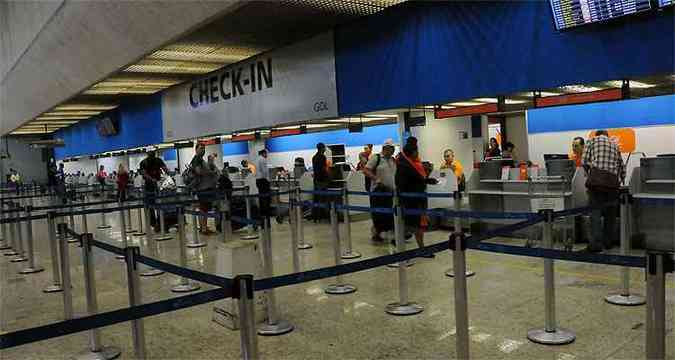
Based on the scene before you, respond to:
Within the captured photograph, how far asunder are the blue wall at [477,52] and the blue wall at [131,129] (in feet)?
31.4

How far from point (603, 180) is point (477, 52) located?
244 cm

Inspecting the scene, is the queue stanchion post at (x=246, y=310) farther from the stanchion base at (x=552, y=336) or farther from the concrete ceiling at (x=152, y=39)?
the concrete ceiling at (x=152, y=39)

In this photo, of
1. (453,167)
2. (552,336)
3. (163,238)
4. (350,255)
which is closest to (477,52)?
(453,167)

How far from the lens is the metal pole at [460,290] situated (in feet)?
10.5

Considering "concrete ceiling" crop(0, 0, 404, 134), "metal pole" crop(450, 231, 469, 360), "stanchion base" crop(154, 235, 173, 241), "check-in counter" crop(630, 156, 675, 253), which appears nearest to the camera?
"metal pole" crop(450, 231, 469, 360)

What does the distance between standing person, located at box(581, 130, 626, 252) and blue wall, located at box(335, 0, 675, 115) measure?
846 millimetres

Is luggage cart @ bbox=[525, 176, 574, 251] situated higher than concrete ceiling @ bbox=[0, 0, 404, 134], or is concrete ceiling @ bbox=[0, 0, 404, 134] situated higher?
concrete ceiling @ bbox=[0, 0, 404, 134]

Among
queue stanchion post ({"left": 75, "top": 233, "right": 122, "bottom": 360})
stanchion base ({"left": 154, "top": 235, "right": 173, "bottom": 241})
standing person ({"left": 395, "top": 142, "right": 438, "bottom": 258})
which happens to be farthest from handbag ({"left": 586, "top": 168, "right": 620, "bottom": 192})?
Result: stanchion base ({"left": 154, "top": 235, "right": 173, "bottom": 241})

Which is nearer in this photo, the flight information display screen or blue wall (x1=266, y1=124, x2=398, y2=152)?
the flight information display screen

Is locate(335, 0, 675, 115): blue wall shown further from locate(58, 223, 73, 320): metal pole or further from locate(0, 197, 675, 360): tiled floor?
locate(58, 223, 73, 320): metal pole

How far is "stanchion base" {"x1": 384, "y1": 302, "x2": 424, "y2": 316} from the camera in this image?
475cm

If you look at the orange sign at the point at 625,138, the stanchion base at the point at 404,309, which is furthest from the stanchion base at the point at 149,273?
the orange sign at the point at 625,138

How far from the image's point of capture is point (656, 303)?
2.58 m

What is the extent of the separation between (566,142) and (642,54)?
6906 millimetres
